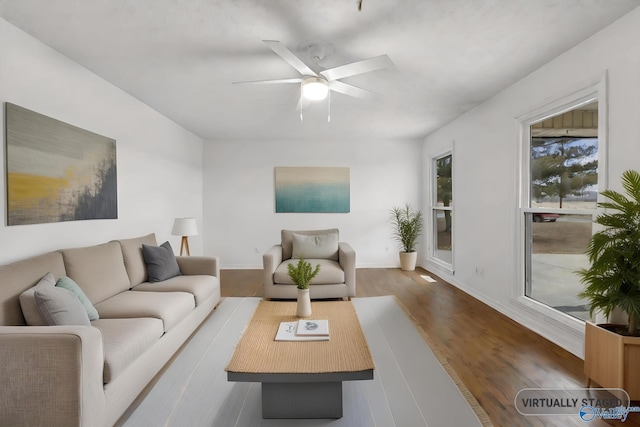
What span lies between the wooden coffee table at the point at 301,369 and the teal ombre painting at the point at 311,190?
4.05 meters

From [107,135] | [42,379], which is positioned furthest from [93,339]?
[107,135]

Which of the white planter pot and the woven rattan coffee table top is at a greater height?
the woven rattan coffee table top

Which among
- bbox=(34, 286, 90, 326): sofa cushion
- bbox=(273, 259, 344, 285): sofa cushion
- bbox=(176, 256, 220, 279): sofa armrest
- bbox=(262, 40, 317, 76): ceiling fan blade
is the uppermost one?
bbox=(262, 40, 317, 76): ceiling fan blade

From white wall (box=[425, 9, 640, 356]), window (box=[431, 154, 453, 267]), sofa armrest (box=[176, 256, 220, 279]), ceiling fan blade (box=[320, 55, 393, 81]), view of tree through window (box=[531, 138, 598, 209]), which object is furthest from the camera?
window (box=[431, 154, 453, 267])

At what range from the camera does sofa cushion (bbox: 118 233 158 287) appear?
307 cm

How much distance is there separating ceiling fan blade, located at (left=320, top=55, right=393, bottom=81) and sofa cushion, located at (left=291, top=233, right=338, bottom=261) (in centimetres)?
236

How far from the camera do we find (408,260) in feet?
19.3

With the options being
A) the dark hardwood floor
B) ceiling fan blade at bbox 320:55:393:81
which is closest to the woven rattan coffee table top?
the dark hardwood floor

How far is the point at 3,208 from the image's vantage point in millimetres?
2199

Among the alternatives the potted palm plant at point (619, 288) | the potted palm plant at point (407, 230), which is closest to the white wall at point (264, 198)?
the potted palm plant at point (407, 230)

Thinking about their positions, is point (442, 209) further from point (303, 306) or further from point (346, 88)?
point (303, 306)

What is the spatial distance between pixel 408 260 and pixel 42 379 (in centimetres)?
528

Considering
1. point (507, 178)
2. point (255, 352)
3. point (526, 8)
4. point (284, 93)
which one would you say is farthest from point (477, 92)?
point (255, 352)

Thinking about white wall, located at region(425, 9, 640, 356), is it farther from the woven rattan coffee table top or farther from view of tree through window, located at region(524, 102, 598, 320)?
the woven rattan coffee table top
